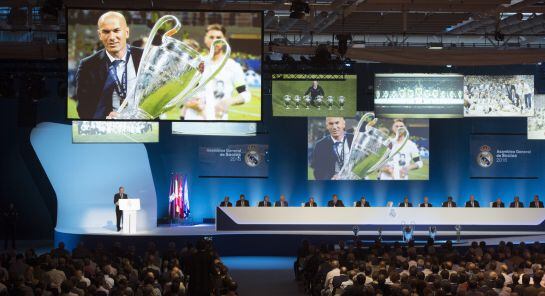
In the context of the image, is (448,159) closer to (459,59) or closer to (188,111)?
(459,59)

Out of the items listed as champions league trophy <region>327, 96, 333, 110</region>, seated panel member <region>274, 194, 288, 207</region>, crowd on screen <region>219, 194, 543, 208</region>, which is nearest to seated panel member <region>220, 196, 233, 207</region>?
crowd on screen <region>219, 194, 543, 208</region>

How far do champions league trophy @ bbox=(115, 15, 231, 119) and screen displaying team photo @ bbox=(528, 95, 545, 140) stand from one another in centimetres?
1280

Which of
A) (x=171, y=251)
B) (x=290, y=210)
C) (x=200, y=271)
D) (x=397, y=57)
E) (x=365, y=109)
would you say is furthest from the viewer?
(x=365, y=109)

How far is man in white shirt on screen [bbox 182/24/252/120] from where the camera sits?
1545 cm

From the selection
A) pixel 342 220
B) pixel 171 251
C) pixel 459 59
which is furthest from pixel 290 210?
pixel 171 251

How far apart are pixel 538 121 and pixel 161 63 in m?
13.7

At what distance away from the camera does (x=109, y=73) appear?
50.9 feet

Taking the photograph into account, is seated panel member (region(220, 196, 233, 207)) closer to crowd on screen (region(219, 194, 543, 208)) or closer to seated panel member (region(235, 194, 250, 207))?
crowd on screen (region(219, 194, 543, 208))

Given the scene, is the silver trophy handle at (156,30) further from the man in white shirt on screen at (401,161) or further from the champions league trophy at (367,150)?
the man in white shirt on screen at (401,161)

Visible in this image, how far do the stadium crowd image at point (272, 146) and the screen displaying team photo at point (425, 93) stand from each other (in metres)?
0.05

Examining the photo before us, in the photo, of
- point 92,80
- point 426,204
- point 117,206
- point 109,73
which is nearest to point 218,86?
point 109,73

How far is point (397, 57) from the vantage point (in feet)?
60.6

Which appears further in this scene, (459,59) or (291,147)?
(291,147)

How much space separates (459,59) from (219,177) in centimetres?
889
